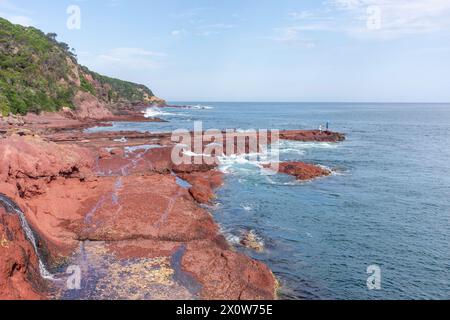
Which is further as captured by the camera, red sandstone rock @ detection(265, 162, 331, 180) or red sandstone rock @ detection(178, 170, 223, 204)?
red sandstone rock @ detection(265, 162, 331, 180)

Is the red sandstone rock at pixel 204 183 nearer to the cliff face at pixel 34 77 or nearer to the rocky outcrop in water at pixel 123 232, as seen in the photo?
the rocky outcrop in water at pixel 123 232

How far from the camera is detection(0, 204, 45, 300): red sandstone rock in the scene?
12312 mm

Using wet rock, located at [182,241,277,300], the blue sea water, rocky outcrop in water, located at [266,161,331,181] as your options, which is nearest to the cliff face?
the blue sea water

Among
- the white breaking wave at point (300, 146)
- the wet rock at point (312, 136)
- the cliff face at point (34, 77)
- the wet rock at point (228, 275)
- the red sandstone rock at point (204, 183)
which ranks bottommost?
the wet rock at point (228, 275)

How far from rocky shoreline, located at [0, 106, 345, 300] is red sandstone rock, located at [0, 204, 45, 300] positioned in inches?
1.4

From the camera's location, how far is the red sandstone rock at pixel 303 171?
35.6m

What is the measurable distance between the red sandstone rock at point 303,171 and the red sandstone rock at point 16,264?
2511 centimetres

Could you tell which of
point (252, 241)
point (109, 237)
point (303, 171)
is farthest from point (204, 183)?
point (109, 237)

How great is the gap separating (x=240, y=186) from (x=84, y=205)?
45.2 feet

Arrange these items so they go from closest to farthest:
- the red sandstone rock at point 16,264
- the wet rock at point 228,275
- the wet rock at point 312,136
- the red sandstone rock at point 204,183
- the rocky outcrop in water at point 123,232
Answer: the red sandstone rock at point 16,264, the wet rock at point 228,275, the rocky outcrop in water at point 123,232, the red sandstone rock at point 204,183, the wet rock at point 312,136

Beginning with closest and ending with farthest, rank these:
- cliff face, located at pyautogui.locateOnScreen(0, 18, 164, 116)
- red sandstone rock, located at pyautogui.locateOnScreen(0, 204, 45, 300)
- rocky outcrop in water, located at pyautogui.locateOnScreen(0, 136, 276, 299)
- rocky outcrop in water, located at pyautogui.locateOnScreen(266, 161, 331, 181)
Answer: red sandstone rock, located at pyautogui.locateOnScreen(0, 204, 45, 300), rocky outcrop in water, located at pyautogui.locateOnScreen(0, 136, 276, 299), rocky outcrop in water, located at pyautogui.locateOnScreen(266, 161, 331, 181), cliff face, located at pyautogui.locateOnScreen(0, 18, 164, 116)

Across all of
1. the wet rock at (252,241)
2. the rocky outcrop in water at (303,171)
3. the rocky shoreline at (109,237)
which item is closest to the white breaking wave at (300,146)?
the rocky outcrop in water at (303,171)

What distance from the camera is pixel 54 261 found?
52.1 ft

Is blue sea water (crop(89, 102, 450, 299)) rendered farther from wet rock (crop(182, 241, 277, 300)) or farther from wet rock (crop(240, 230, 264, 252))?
wet rock (crop(182, 241, 277, 300))
